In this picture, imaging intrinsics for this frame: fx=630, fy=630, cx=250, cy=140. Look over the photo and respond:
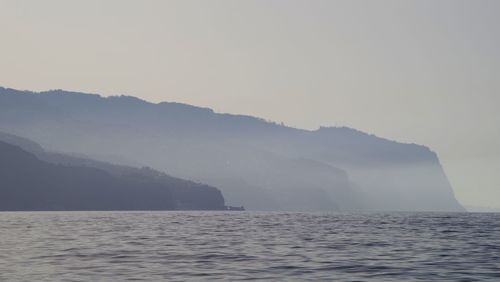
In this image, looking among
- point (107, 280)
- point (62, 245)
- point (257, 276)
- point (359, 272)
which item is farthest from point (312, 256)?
point (62, 245)

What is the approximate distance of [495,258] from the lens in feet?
160

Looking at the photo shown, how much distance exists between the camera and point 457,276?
1463 inches

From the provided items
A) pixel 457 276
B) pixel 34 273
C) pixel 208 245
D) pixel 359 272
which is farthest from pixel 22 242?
pixel 457 276

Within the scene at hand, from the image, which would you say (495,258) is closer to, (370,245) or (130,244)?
(370,245)

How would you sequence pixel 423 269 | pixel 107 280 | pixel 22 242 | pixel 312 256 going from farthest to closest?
pixel 22 242, pixel 312 256, pixel 423 269, pixel 107 280

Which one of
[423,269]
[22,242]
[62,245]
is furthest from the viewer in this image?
[22,242]

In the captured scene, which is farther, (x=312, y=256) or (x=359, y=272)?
(x=312, y=256)

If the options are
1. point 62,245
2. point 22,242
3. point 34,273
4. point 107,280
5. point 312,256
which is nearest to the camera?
point 107,280

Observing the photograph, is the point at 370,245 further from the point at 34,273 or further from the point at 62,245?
the point at 34,273

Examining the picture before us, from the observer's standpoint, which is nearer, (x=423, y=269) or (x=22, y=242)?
(x=423, y=269)

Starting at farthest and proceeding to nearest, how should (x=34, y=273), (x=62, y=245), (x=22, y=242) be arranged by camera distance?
(x=22, y=242)
(x=62, y=245)
(x=34, y=273)

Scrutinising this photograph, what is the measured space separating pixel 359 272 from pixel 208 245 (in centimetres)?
2327

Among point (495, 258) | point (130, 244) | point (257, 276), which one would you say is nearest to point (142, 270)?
point (257, 276)

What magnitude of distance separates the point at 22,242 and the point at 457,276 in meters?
41.9
